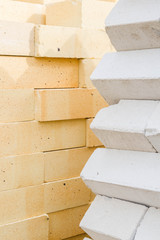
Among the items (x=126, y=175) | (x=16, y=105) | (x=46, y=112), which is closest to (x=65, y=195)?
(x=46, y=112)

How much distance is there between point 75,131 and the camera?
2637 mm

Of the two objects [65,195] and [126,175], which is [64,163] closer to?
[65,195]

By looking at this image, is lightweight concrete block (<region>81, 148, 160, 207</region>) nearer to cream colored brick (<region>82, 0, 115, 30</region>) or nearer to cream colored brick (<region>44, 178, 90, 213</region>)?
cream colored brick (<region>44, 178, 90, 213</region>)

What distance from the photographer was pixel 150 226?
5.27 feet

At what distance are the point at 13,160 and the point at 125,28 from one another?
103 cm

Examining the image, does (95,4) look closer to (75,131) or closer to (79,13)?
(79,13)

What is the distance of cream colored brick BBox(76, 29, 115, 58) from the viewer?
8.32ft

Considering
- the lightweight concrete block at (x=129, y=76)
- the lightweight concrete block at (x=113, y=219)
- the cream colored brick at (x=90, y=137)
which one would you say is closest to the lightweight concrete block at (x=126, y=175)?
the lightweight concrete block at (x=113, y=219)

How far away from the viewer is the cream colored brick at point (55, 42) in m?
2.39

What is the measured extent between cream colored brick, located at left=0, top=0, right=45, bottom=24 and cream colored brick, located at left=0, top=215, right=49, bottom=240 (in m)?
1.16

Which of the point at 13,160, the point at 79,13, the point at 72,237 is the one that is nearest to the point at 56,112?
the point at 13,160

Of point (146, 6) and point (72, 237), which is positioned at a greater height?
point (146, 6)

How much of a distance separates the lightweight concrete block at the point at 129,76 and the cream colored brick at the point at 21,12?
855mm

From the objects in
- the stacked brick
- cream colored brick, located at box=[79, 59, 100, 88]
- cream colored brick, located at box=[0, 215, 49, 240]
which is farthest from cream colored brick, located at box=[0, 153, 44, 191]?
cream colored brick, located at box=[79, 59, 100, 88]
